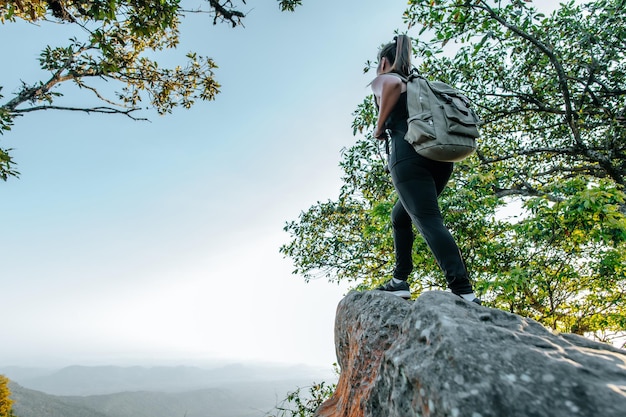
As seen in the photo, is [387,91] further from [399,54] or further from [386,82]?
[399,54]

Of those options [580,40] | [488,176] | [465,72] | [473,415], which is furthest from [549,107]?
[473,415]

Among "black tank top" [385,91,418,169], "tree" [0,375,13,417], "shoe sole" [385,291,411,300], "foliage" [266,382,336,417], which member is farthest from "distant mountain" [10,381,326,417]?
"black tank top" [385,91,418,169]

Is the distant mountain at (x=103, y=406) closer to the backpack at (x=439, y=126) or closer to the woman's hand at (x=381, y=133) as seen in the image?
the woman's hand at (x=381, y=133)

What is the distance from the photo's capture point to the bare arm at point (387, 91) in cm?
255

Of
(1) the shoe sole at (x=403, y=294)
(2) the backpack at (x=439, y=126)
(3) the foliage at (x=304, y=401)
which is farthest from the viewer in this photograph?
(3) the foliage at (x=304, y=401)

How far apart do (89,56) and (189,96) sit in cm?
249

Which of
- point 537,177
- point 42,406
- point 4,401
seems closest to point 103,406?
point 42,406

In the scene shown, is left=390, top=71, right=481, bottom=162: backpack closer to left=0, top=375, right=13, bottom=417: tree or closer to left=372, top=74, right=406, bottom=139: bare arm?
left=372, top=74, right=406, bottom=139: bare arm

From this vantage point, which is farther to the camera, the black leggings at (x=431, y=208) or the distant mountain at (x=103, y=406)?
the distant mountain at (x=103, y=406)

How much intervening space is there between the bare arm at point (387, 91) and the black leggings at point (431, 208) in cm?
47

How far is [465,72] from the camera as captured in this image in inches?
339

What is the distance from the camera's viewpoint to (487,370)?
1278mm

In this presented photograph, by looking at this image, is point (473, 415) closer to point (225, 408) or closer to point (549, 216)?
point (549, 216)

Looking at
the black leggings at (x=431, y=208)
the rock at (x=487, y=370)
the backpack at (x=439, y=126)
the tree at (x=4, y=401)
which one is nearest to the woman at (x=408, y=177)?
the black leggings at (x=431, y=208)
